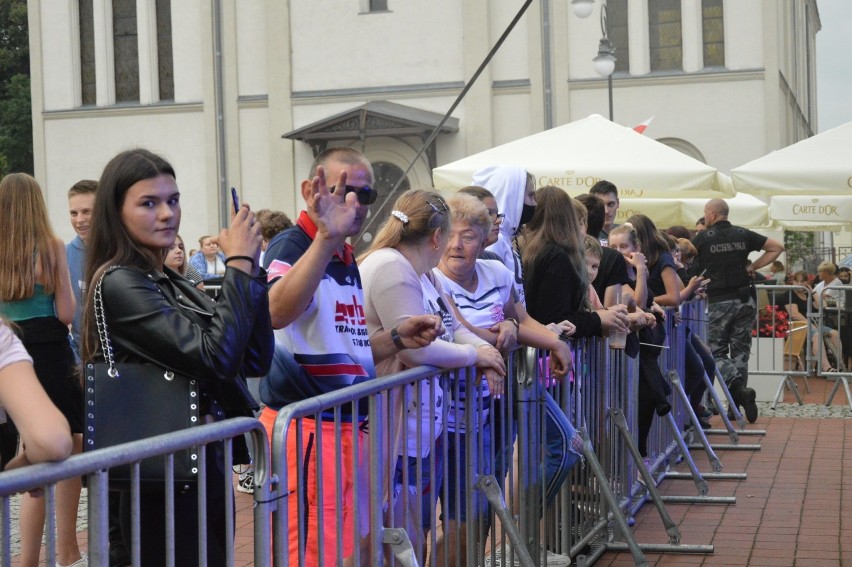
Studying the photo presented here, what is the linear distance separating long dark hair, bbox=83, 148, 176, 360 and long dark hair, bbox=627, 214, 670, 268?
282 inches

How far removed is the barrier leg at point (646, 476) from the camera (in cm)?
691

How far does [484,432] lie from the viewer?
504cm

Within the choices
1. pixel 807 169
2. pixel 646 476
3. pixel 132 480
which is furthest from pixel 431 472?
pixel 807 169

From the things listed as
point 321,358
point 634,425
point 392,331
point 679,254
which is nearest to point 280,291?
point 321,358

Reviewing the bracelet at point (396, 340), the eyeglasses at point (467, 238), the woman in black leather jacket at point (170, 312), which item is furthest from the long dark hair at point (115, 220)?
the eyeglasses at point (467, 238)

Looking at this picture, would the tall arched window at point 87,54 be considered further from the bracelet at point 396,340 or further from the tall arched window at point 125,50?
the bracelet at point 396,340

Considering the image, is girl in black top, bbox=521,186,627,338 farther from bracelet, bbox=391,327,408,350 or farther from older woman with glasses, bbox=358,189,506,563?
bracelet, bbox=391,327,408,350

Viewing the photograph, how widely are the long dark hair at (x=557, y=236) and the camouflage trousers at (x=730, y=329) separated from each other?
6.77m

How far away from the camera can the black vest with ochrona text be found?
13.3 meters

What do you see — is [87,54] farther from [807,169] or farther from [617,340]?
[617,340]

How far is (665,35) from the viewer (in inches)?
1182

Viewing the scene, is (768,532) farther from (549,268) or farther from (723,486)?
(549,268)

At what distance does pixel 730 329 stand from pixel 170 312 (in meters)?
10.7

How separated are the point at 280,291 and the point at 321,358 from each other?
12.1 inches
